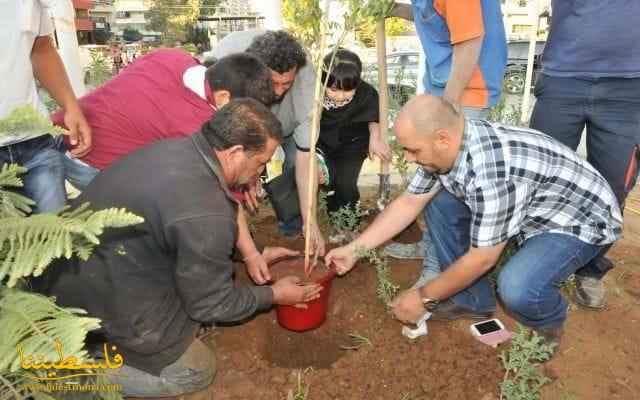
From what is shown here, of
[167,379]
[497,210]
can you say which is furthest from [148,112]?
[497,210]

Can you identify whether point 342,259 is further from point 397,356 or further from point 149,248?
point 149,248

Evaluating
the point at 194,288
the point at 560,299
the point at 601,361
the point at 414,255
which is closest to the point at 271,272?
the point at 194,288

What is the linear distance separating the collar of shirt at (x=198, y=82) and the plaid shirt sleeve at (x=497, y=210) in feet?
4.55

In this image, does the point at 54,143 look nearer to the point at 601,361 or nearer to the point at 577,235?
the point at 577,235

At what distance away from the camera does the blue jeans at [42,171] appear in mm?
2248

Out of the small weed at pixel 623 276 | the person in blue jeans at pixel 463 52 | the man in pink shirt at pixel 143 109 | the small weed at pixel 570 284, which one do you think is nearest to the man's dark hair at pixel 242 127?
the man in pink shirt at pixel 143 109

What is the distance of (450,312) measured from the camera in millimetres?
2639

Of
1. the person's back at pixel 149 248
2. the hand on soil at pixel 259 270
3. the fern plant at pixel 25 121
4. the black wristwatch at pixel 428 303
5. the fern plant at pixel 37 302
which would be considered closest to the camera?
the fern plant at pixel 37 302

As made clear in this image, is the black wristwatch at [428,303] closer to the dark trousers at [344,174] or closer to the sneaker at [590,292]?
the sneaker at [590,292]

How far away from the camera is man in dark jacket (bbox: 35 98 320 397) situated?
1.82 meters

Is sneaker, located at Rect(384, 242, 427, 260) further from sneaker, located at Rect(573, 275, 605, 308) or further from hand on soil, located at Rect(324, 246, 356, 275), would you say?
sneaker, located at Rect(573, 275, 605, 308)

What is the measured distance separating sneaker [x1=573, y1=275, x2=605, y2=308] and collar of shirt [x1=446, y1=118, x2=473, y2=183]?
128 cm

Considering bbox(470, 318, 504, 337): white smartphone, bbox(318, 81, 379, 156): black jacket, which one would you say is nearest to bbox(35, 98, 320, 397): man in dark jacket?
bbox(470, 318, 504, 337): white smartphone

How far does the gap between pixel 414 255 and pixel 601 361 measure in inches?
48.1
